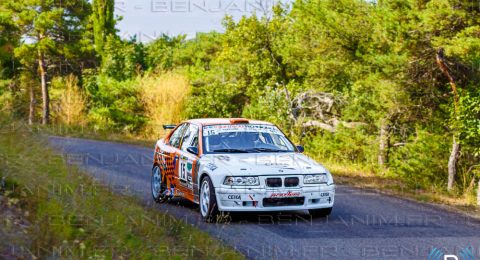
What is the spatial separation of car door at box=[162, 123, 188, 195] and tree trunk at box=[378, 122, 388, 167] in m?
8.99

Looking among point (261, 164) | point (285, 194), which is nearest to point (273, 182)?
point (285, 194)

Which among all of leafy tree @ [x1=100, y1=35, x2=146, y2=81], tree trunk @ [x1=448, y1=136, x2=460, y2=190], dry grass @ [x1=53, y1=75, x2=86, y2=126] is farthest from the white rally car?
leafy tree @ [x1=100, y1=35, x2=146, y2=81]

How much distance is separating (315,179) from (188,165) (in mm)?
2216

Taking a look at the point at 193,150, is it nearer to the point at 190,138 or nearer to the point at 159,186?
the point at 190,138

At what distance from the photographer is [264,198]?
33.2ft

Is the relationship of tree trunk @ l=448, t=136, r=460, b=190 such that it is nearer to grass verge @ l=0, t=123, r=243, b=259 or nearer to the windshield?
the windshield

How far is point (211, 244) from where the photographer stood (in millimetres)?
8344

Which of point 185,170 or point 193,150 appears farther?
point 185,170

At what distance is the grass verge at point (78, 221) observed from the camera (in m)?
6.59

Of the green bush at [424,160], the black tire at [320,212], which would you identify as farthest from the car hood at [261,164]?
the green bush at [424,160]

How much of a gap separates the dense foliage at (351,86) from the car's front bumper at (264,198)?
174 inches

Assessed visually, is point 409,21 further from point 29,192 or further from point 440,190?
point 29,192

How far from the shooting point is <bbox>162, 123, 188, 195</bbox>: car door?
39.7 feet

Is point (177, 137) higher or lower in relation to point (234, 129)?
lower
